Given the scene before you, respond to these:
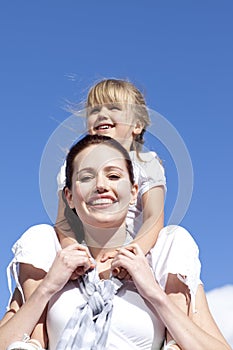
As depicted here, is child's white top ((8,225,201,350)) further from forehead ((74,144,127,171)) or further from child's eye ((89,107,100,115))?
child's eye ((89,107,100,115))

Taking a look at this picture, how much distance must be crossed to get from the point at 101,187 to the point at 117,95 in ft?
3.94

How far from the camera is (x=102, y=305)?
15.4 ft

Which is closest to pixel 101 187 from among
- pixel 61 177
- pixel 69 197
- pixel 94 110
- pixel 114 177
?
pixel 114 177

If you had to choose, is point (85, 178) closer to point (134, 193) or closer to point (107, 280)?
point (134, 193)

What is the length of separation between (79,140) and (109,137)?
217mm

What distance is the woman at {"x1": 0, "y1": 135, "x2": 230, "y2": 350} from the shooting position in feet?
15.1

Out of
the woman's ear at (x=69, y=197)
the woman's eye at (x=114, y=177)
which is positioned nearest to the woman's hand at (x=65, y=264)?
the woman's ear at (x=69, y=197)

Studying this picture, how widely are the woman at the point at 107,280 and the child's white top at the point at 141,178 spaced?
0.11 metres

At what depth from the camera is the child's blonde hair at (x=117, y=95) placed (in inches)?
218

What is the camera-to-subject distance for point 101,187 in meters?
4.81

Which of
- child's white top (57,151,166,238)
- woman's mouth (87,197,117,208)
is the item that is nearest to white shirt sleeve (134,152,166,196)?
child's white top (57,151,166,238)

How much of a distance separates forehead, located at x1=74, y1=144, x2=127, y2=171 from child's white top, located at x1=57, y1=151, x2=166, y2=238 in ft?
0.57

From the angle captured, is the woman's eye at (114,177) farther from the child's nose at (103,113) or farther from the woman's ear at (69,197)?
the child's nose at (103,113)

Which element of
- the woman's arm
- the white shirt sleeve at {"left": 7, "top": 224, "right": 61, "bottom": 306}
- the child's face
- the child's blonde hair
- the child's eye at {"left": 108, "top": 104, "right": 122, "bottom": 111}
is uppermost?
the child's blonde hair
